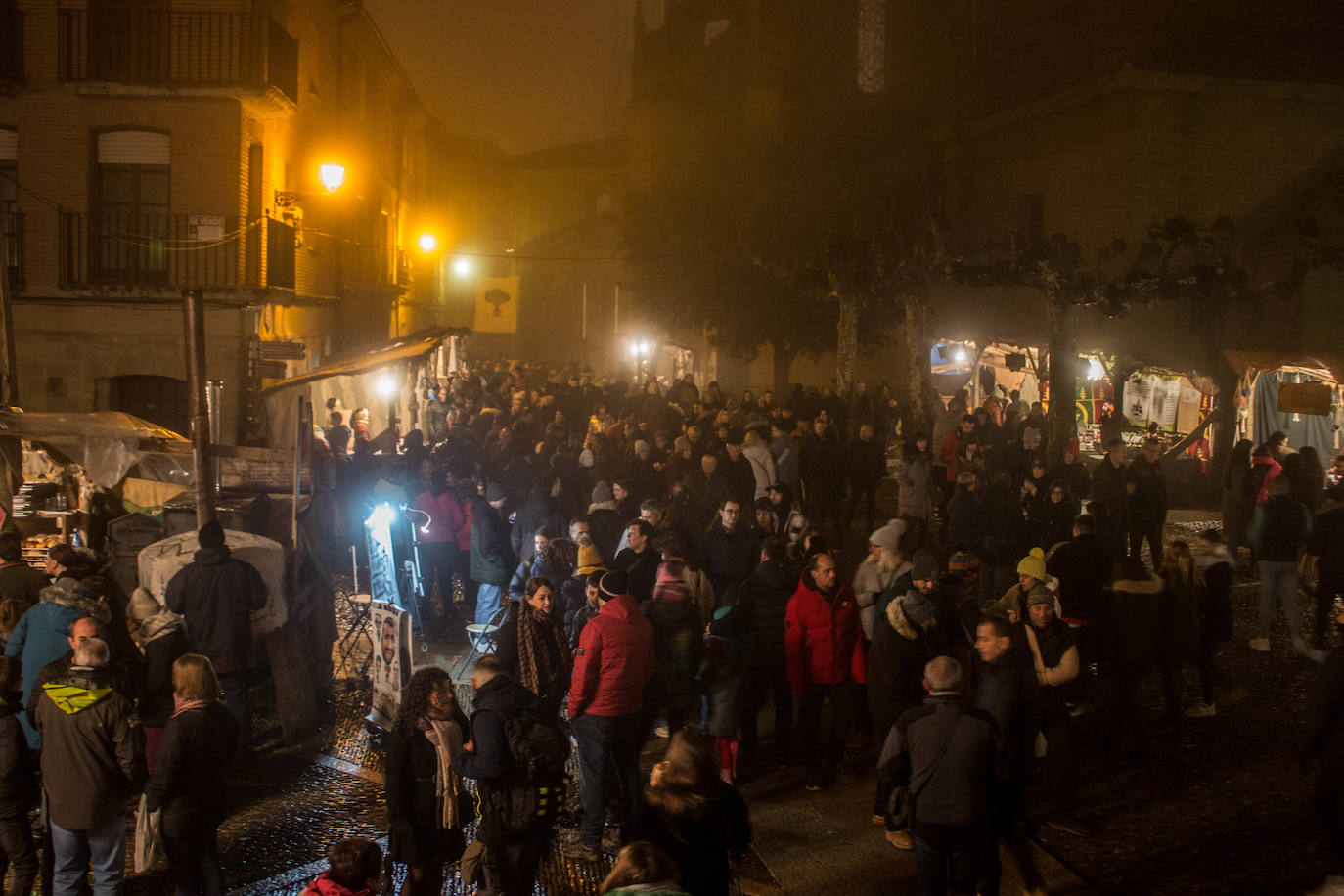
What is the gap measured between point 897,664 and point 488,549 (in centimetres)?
437

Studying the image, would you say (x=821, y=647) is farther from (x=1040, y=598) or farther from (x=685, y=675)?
(x=1040, y=598)

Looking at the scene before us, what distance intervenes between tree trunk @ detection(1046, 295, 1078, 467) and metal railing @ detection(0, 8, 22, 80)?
17561mm

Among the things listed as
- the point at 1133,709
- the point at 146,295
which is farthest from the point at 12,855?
the point at 146,295

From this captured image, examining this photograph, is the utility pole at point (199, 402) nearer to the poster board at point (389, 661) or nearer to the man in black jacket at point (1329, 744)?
the poster board at point (389, 661)

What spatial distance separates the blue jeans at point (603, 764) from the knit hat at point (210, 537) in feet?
9.52

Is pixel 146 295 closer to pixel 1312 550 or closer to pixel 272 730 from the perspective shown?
pixel 272 730

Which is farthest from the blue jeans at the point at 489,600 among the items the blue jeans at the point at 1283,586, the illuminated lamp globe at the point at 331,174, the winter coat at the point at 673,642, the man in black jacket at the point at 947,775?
the illuminated lamp globe at the point at 331,174

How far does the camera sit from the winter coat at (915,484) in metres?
14.3

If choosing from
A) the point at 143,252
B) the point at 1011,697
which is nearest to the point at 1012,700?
the point at 1011,697

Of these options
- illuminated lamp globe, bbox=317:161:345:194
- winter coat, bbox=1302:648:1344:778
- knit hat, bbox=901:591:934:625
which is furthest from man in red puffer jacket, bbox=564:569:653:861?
illuminated lamp globe, bbox=317:161:345:194

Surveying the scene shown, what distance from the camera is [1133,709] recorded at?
785cm

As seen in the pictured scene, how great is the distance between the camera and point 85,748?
17.9ft

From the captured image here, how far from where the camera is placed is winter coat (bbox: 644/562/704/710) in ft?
23.0

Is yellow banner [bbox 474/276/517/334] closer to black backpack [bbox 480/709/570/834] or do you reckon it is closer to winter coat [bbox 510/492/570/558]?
winter coat [bbox 510/492/570/558]
